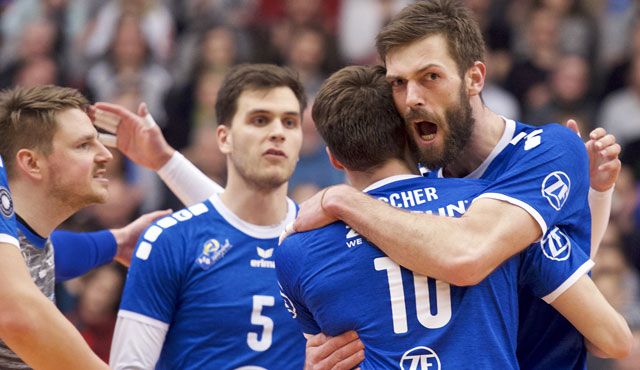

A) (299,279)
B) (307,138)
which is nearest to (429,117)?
(299,279)

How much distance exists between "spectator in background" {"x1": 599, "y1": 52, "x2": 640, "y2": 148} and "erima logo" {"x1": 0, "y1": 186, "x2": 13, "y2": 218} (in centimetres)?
843

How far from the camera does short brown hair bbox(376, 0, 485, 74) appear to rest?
14.8 feet

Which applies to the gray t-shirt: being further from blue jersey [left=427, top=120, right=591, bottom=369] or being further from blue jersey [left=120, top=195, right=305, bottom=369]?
blue jersey [left=427, top=120, right=591, bottom=369]

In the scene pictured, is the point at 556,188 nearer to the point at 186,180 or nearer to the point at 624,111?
the point at 186,180

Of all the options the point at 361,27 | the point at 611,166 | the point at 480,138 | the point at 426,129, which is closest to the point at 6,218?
the point at 426,129

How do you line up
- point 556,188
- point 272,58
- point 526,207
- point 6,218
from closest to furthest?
1. point 6,218
2. point 526,207
3. point 556,188
4. point 272,58

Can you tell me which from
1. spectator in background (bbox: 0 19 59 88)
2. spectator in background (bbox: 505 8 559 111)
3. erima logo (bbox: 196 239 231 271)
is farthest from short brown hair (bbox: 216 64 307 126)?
spectator in background (bbox: 0 19 59 88)

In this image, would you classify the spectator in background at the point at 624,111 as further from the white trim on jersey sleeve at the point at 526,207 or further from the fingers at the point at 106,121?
the white trim on jersey sleeve at the point at 526,207

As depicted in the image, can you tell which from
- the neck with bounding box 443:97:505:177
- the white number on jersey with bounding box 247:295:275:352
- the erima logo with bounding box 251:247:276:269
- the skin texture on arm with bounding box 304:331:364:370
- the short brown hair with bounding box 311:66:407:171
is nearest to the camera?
the skin texture on arm with bounding box 304:331:364:370

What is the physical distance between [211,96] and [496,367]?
27.3 ft

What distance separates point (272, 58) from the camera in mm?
12414

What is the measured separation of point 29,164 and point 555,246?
2.57 metres

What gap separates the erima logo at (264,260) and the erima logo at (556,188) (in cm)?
199

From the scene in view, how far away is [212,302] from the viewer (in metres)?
5.55
